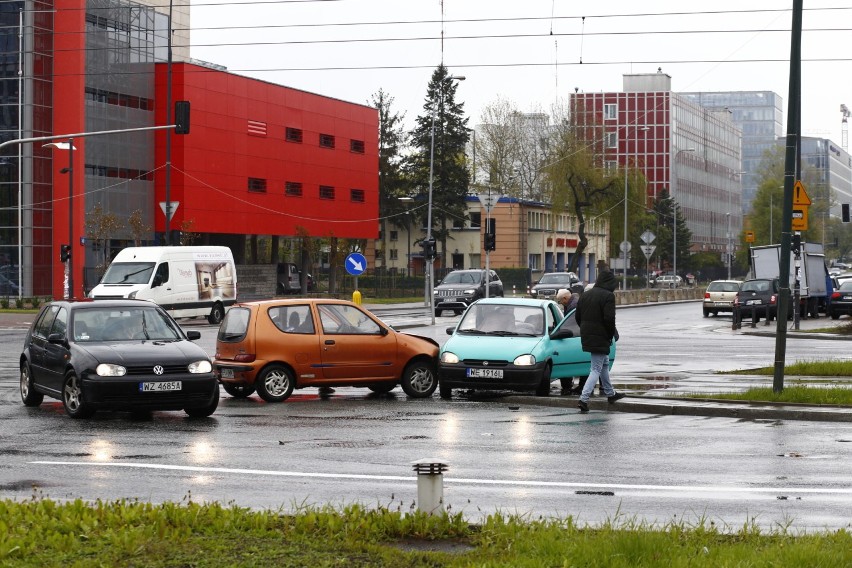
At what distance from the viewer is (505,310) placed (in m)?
21.2

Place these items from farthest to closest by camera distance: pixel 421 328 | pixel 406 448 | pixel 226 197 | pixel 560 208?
pixel 560 208 < pixel 226 197 < pixel 421 328 < pixel 406 448

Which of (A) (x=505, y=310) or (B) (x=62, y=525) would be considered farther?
(A) (x=505, y=310)

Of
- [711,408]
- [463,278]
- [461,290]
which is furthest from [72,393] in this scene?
[463,278]

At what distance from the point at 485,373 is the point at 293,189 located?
66.8 metres

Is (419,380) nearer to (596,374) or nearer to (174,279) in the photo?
(596,374)

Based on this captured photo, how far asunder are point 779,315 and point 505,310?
453 centimetres

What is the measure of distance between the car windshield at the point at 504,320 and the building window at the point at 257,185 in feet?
201

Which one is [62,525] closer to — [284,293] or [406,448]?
[406,448]

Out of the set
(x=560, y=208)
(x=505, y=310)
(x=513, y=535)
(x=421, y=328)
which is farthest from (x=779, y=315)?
(x=560, y=208)

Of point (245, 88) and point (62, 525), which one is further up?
point (245, 88)

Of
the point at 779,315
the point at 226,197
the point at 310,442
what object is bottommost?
the point at 310,442

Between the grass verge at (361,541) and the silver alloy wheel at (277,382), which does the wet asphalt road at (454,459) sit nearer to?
the silver alloy wheel at (277,382)

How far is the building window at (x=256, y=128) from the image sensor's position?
3196 inches

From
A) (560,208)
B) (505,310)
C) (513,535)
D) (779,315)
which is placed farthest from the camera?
(560,208)
